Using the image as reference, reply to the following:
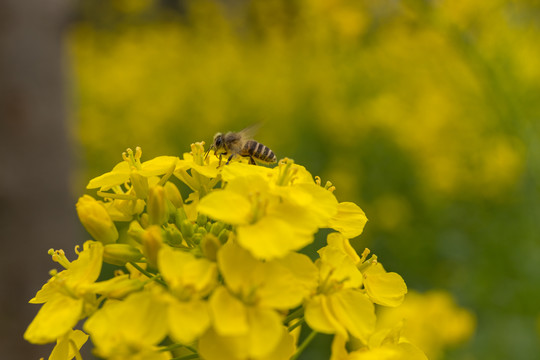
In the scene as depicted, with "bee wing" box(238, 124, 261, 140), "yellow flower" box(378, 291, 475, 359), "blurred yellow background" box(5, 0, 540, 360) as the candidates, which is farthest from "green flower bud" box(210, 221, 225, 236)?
"blurred yellow background" box(5, 0, 540, 360)

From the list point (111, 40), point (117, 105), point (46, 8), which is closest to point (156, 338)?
point (46, 8)

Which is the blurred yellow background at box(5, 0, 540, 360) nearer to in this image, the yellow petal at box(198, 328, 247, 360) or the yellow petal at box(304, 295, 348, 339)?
the yellow petal at box(304, 295, 348, 339)

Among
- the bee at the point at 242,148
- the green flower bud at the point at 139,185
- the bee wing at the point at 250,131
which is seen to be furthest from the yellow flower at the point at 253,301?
the bee wing at the point at 250,131

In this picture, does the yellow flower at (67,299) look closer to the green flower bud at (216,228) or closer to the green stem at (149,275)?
the green stem at (149,275)

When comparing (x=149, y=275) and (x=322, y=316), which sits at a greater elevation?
(x=322, y=316)

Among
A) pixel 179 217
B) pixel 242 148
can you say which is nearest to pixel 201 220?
pixel 179 217

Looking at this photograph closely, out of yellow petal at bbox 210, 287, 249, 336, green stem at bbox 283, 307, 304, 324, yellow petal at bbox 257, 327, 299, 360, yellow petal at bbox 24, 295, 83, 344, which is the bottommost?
yellow petal at bbox 24, 295, 83, 344

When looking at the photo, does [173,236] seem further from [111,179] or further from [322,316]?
[322,316]
